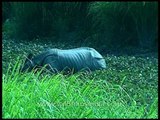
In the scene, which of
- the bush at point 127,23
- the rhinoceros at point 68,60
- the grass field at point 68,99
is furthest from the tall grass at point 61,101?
the bush at point 127,23

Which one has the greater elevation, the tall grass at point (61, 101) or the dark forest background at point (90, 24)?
the tall grass at point (61, 101)

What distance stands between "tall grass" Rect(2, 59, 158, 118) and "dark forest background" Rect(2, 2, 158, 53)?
5723 millimetres

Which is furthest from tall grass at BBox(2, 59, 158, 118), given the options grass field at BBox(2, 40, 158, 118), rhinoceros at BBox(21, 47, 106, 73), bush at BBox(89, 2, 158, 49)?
bush at BBox(89, 2, 158, 49)

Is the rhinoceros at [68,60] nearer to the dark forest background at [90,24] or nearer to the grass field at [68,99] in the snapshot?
the grass field at [68,99]

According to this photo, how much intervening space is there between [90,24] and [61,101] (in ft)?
26.2

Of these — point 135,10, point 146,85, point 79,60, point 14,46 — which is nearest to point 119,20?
point 135,10

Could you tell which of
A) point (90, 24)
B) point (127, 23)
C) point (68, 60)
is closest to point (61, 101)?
point (68, 60)

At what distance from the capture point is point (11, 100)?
4664 mm

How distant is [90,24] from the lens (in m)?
12.9

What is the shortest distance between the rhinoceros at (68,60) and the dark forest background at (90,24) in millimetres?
2421

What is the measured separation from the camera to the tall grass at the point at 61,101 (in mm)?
4582

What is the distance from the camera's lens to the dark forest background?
37.2 feet

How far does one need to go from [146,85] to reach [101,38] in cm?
500

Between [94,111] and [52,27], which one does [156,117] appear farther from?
[52,27]
